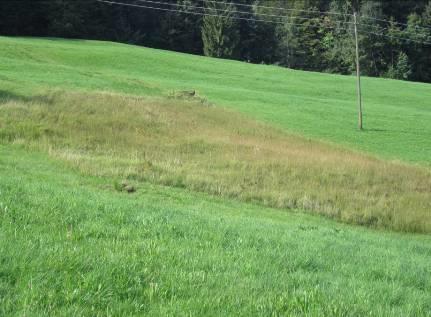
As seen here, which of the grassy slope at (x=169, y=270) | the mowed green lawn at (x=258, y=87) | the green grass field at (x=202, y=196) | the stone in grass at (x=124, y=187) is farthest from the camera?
the mowed green lawn at (x=258, y=87)

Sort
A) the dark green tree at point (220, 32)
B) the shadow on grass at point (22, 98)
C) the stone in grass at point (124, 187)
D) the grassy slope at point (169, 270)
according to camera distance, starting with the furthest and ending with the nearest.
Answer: the dark green tree at point (220, 32), the shadow on grass at point (22, 98), the stone in grass at point (124, 187), the grassy slope at point (169, 270)

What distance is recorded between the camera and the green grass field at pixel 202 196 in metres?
4.84

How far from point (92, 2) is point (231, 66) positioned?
2967 cm

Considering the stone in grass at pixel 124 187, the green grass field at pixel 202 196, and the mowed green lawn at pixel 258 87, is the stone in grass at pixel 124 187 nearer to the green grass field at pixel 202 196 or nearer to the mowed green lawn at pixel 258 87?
the green grass field at pixel 202 196

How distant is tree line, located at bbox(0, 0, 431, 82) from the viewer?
87.6m

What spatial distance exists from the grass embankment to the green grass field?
0.09 m

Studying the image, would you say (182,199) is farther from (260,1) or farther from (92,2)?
(260,1)

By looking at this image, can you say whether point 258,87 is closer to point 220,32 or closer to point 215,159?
point 215,159

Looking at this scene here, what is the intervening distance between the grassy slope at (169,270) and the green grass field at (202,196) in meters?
0.02

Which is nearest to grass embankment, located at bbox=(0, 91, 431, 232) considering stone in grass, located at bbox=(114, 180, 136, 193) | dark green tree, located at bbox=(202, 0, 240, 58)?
stone in grass, located at bbox=(114, 180, 136, 193)

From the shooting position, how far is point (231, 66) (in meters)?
62.3

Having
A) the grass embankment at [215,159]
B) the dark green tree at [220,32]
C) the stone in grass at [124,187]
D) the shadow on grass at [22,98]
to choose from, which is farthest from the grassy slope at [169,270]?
the dark green tree at [220,32]

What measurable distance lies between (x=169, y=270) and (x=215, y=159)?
644 inches

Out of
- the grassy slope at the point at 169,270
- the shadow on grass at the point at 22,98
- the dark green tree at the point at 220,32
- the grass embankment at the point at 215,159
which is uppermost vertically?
the dark green tree at the point at 220,32
